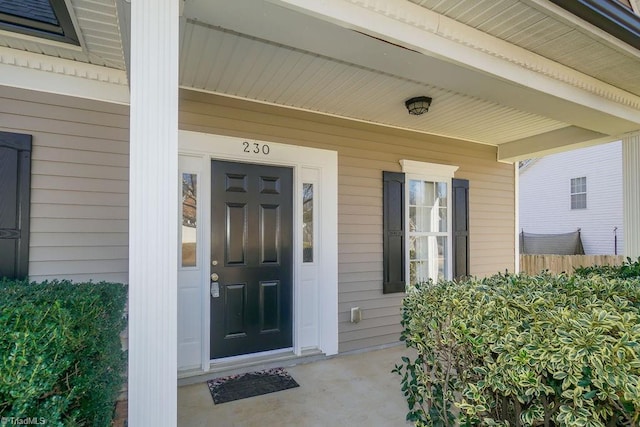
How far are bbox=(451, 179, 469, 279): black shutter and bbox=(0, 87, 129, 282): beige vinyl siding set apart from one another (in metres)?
4.10

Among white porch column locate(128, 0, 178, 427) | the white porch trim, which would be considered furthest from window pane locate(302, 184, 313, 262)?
white porch column locate(128, 0, 178, 427)

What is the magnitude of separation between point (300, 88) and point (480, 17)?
1.65 meters

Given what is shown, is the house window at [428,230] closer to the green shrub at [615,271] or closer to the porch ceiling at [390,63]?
the porch ceiling at [390,63]

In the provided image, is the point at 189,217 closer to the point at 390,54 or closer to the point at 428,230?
the point at 390,54

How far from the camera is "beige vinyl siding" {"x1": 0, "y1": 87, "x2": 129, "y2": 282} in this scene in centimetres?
275

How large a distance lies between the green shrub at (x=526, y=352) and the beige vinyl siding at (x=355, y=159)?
2.14 meters

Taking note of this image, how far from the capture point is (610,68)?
2865mm

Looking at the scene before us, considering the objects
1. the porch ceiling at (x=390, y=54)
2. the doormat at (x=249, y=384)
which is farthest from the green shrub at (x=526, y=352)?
the doormat at (x=249, y=384)

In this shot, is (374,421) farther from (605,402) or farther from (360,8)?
(360,8)

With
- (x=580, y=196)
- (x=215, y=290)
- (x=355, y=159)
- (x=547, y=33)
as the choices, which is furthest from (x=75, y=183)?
(x=580, y=196)

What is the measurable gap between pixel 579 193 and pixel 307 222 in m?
10.5

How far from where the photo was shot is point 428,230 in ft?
15.8

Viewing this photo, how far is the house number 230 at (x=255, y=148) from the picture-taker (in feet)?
11.7

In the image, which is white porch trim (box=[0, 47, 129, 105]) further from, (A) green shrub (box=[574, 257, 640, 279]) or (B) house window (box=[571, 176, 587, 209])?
(B) house window (box=[571, 176, 587, 209])
